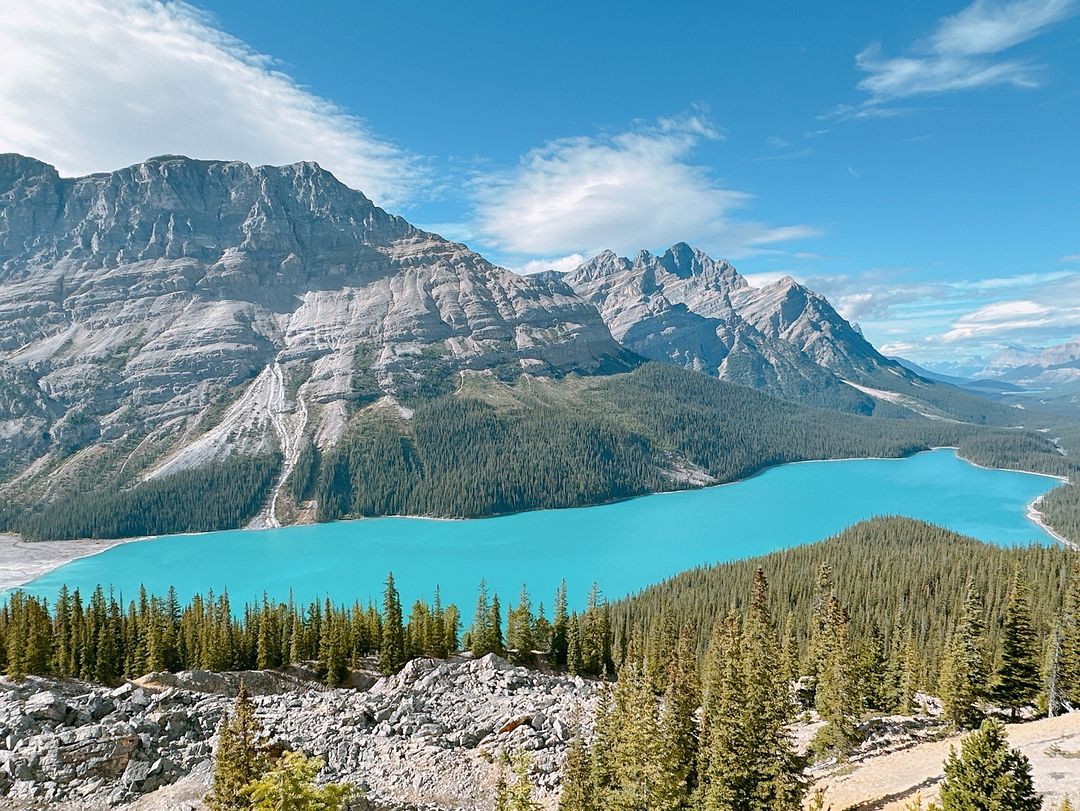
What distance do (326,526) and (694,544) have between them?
106 metres

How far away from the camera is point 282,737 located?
130ft

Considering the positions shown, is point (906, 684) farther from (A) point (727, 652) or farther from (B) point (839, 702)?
(A) point (727, 652)

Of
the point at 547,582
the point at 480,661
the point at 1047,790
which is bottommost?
the point at 547,582

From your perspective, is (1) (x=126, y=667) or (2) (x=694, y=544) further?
(2) (x=694, y=544)

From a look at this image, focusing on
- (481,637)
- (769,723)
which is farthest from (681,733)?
(481,637)

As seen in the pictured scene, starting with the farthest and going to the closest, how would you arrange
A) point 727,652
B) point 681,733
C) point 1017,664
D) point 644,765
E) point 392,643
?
point 392,643, point 1017,664, point 727,652, point 681,733, point 644,765

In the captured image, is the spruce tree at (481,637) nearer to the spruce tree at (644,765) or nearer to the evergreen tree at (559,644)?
the evergreen tree at (559,644)

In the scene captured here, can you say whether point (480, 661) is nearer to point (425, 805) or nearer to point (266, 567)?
point (425, 805)

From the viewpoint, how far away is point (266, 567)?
141750 millimetres

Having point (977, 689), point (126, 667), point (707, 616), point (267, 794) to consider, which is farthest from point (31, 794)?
point (707, 616)

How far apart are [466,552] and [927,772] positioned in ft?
422

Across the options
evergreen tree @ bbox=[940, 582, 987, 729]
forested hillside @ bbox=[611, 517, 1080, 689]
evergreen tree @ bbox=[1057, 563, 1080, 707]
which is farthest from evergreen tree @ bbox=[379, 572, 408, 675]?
evergreen tree @ bbox=[1057, 563, 1080, 707]

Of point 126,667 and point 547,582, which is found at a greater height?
point 126,667

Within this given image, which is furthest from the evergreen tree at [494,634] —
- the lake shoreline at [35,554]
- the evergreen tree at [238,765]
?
the lake shoreline at [35,554]
